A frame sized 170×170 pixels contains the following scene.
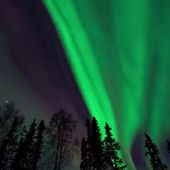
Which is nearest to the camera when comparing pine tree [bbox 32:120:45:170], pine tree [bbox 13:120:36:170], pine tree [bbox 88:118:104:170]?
pine tree [bbox 13:120:36:170]

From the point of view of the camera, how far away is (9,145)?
31.1m

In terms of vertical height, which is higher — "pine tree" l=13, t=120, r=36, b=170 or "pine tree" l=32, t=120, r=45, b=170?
"pine tree" l=32, t=120, r=45, b=170

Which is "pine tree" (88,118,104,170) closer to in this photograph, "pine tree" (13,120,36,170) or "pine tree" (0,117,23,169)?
"pine tree" (13,120,36,170)

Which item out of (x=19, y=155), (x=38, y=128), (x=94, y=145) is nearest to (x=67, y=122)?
(x=38, y=128)

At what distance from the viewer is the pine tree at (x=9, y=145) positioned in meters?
28.5

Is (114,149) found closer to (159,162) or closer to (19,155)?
(159,162)

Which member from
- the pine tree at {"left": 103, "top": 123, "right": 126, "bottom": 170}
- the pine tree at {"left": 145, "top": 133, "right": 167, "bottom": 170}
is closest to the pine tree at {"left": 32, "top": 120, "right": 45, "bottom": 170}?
the pine tree at {"left": 103, "top": 123, "right": 126, "bottom": 170}

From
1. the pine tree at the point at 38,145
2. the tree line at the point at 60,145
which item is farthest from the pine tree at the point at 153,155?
the pine tree at the point at 38,145

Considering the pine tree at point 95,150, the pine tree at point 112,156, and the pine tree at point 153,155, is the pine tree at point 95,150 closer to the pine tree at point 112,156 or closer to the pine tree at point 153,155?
the pine tree at point 112,156

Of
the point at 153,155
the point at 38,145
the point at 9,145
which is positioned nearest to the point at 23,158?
the point at 38,145

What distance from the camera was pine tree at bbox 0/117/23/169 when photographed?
93.6 ft

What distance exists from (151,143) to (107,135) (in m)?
11.5

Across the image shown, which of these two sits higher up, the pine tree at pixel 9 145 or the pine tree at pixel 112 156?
the pine tree at pixel 9 145

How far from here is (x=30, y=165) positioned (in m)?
24.5
